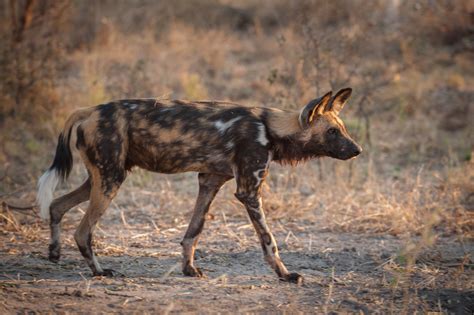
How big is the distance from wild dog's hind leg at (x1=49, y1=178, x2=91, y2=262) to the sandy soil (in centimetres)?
9

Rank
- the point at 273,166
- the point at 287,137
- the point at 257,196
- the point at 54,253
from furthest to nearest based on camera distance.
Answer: the point at 273,166 < the point at 54,253 < the point at 287,137 < the point at 257,196

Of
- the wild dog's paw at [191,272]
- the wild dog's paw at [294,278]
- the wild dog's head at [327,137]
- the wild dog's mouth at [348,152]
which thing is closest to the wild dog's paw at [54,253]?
the wild dog's paw at [191,272]

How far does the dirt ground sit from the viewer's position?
3.56 metres

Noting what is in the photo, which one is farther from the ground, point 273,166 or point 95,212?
Answer: point 95,212

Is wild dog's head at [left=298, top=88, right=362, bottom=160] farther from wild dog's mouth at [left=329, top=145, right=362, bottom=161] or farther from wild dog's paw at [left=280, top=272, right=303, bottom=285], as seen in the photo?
wild dog's paw at [left=280, top=272, right=303, bottom=285]

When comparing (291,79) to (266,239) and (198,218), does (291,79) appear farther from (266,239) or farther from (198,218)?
(266,239)

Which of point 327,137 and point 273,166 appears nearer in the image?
point 327,137

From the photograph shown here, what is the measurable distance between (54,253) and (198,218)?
3.09 ft

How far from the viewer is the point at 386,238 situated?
5527mm

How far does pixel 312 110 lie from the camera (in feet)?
13.8

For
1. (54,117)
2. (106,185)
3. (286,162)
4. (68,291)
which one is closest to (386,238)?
(286,162)

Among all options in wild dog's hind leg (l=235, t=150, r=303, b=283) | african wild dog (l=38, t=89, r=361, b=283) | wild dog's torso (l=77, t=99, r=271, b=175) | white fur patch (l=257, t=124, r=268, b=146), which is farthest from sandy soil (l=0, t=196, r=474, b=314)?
white fur patch (l=257, t=124, r=268, b=146)

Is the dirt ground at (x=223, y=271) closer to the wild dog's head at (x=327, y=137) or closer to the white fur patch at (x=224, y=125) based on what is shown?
the wild dog's head at (x=327, y=137)

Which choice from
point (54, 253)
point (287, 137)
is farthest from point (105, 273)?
point (287, 137)
